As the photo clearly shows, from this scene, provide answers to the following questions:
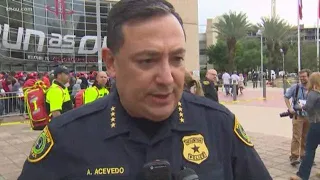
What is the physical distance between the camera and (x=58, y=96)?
560 centimetres

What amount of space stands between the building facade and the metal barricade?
13160mm

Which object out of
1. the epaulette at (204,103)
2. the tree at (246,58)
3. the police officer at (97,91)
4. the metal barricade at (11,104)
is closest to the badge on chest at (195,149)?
the epaulette at (204,103)

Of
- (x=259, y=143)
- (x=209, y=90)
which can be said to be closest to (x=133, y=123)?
(x=209, y=90)

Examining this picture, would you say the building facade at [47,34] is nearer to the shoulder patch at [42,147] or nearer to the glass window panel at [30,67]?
the glass window panel at [30,67]

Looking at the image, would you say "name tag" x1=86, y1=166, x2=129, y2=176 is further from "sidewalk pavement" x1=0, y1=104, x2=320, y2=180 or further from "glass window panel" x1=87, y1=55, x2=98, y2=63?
"glass window panel" x1=87, y1=55, x2=98, y2=63

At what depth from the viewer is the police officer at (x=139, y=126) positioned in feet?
4.07

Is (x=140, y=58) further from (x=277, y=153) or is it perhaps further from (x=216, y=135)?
(x=277, y=153)

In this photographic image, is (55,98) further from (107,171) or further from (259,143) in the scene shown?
(107,171)

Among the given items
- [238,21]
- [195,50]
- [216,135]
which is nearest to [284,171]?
[216,135]

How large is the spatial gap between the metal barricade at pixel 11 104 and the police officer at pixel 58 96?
7.28m

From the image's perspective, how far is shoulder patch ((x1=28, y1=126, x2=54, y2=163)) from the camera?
1297mm

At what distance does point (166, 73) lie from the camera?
1.23 metres

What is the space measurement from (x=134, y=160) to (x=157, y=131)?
0.14 m

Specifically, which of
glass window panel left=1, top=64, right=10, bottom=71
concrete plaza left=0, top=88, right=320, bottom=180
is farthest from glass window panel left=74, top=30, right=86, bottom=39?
concrete plaza left=0, top=88, right=320, bottom=180
